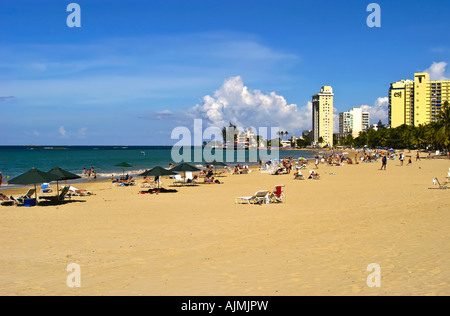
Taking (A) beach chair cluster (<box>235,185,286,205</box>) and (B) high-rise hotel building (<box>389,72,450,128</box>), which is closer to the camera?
(A) beach chair cluster (<box>235,185,286,205</box>)

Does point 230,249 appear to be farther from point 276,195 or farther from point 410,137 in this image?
point 410,137

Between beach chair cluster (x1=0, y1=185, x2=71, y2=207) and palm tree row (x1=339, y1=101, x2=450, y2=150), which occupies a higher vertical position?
palm tree row (x1=339, y1=101, x2=450, y2=150)

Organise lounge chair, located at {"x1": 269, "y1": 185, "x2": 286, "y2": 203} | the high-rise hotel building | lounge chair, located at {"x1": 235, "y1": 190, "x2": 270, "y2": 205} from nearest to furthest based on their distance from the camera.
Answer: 1. lounge chair, located at {"x1": 235, "y1": 190, "x2": 270, "y2": 205}
2. lounge chair, located at {"x1": 269, "y1": 185, "x2": 286, "y2": 203}
3. the high-rise hotel building

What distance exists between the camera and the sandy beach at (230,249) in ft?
20.5

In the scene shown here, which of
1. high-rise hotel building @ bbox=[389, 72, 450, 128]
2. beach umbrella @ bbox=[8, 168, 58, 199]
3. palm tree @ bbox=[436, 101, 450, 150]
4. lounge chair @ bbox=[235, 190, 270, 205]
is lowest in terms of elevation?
lounge chair @ bbox=[235, 190, 270, 205]

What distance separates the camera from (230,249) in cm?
859

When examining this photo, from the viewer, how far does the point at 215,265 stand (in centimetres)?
738

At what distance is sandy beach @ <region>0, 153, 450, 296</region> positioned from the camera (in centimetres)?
624

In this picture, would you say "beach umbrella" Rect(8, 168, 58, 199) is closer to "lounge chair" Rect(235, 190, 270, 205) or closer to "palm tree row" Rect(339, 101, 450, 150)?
"lounge chair" Rect(235, 190, 270, 205)

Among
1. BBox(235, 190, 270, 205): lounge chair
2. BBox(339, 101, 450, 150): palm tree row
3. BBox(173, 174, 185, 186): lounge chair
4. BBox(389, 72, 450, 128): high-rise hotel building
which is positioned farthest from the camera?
BBox(389, 72, 450, 128): high-rise hotel building

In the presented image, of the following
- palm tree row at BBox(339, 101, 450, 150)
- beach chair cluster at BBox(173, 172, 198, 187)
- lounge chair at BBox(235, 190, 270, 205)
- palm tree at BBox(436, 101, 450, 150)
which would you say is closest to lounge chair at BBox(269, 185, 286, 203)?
lounge chair at BBox(235, 190, 270, 205)

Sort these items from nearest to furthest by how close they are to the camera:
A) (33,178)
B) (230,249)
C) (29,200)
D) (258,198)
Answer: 1. (230,249)
2. (33,178)
3. (258,198)
4. (29,200)

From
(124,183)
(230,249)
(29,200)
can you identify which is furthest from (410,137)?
(230,249)

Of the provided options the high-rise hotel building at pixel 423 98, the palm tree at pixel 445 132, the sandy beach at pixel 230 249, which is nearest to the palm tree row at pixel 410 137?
the palm tree at pixel 445 132
